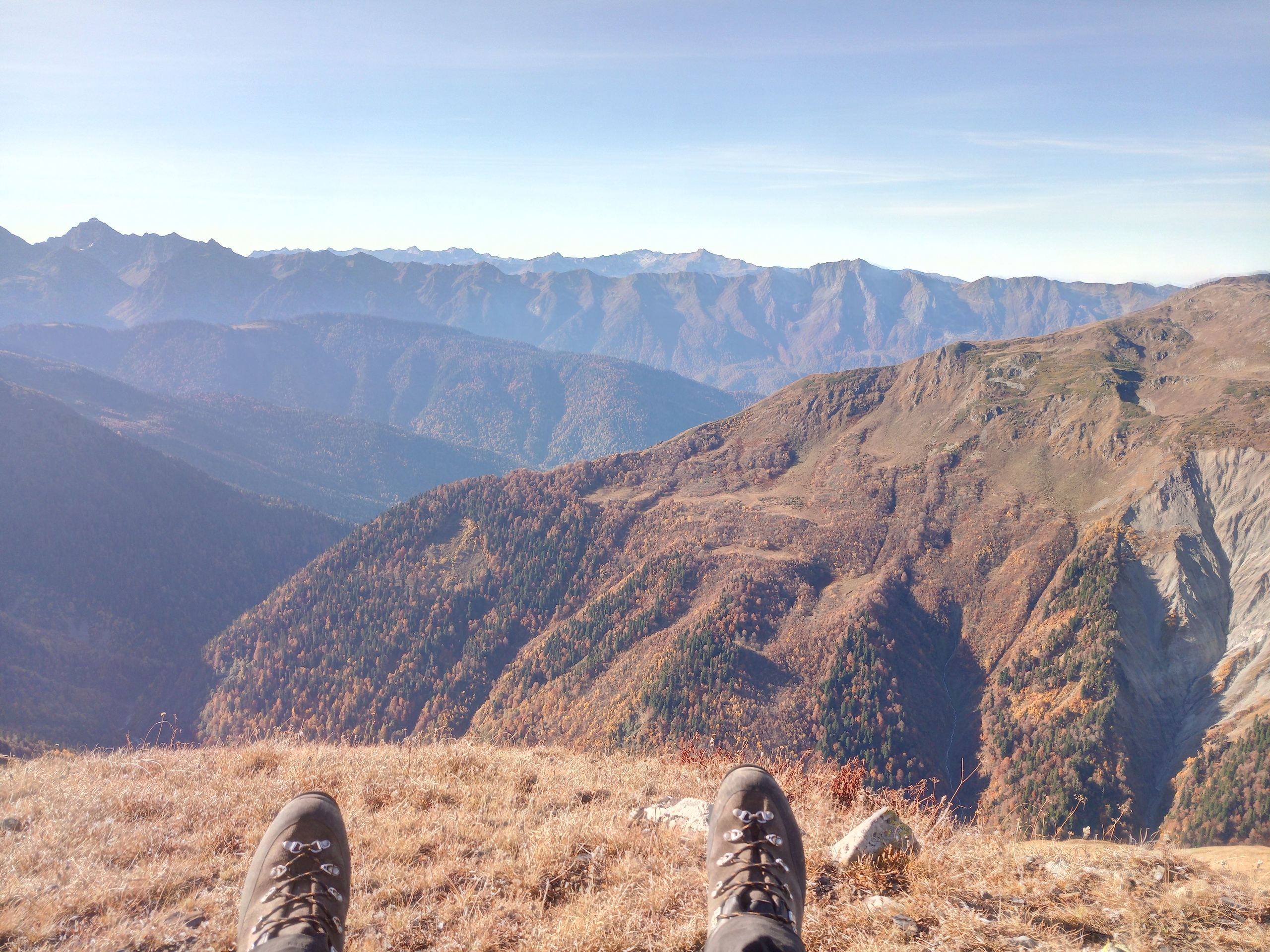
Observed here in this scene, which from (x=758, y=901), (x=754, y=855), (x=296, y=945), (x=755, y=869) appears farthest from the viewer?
(x=754, y=855)

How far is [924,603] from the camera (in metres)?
134

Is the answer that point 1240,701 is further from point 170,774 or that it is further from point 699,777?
point 170,774

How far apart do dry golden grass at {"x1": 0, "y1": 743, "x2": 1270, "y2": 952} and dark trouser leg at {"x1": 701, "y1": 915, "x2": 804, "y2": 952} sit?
1.08 m

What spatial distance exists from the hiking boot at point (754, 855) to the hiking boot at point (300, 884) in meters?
4.03

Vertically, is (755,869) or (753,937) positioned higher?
(753,937)

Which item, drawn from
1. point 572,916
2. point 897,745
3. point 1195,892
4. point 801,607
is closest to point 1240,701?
point 897,745

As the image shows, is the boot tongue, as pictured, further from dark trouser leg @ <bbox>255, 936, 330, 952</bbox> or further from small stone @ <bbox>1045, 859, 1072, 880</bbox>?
small stone @ <bbox>1045, 859, 1072, 880</bbox>

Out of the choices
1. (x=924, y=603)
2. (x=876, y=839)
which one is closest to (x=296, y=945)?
(x=876, y=839)

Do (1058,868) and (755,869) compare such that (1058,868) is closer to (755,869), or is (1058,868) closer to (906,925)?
(906,925)

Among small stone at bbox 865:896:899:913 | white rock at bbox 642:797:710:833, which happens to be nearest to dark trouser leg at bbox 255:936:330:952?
white rock at bbox 642:797:710:833

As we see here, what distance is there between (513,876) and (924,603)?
470 ft

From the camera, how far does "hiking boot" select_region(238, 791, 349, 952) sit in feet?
20.5

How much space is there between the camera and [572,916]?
6988mm

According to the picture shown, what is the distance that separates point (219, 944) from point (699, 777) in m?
8.10
